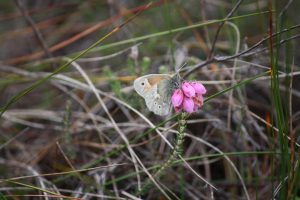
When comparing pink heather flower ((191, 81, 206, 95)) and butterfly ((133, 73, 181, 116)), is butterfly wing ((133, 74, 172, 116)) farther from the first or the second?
pink heather flower ((191, 81, 206, 95))

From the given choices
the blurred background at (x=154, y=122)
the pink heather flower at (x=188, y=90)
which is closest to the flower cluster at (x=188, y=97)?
the pink heather flower at (x=188, y=90)

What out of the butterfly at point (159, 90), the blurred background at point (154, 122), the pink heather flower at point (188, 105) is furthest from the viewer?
the blurred background at point (154, 122)

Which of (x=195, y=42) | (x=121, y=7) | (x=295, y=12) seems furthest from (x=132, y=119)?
(x=295, y=12)

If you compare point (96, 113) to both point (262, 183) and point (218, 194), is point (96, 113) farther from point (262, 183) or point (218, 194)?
point (262, 183)

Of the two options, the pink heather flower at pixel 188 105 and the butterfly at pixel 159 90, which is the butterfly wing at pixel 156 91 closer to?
the butterfly at pixel 159 90

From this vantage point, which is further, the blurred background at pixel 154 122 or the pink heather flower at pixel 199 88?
the blurred background at pixel 154 122

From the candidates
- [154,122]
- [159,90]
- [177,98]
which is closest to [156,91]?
[159,90]
